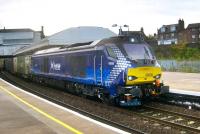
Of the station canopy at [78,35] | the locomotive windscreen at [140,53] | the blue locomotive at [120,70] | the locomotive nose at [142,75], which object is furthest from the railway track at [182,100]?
the station canopy at [78,35]

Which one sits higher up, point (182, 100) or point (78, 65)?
point (78, 65)

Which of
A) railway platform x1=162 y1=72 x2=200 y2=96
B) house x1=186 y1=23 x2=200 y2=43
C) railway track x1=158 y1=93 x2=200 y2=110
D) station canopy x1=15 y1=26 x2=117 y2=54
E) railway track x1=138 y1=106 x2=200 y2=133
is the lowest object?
railway track x1=138 y1=106 x2=200 y2=133

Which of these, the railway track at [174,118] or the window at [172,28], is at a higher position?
the window at [172,28]

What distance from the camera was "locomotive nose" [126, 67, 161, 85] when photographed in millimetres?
15938

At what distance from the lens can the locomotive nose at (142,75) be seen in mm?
15938

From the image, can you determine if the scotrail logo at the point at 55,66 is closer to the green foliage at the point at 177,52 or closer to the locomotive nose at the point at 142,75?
the locomotive nose at the point at 142,75

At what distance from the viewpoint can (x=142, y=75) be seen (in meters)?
16.3

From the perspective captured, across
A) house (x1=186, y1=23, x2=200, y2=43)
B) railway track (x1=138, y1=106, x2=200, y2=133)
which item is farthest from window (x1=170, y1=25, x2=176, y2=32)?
railway track (x1=138, y1=106, x2=200, y2=133)

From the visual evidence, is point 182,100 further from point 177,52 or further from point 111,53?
point 177,52

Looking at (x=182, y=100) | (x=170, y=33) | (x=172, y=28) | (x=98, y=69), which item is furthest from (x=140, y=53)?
(x=170, y=33)

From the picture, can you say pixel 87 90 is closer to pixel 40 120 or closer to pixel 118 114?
pixel 118 114

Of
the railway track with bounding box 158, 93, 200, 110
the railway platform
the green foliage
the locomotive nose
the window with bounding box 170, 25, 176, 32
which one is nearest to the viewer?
the locomotive nose

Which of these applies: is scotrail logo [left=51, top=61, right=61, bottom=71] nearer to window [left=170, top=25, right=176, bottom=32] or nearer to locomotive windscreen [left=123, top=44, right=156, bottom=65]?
locomotive windscreen [left=123, top=44, right=156, bottom=65]

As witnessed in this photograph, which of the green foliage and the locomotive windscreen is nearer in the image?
the locomotive windscreen
